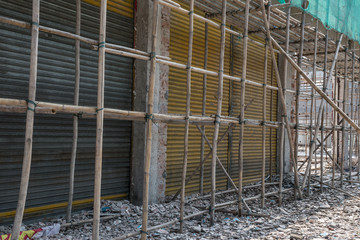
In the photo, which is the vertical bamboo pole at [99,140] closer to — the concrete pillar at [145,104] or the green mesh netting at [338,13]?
the concrete pillar at [145,104]

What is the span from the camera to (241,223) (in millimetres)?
6402

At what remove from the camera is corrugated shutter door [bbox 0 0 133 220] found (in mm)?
5318

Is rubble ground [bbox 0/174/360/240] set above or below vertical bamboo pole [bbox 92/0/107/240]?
below

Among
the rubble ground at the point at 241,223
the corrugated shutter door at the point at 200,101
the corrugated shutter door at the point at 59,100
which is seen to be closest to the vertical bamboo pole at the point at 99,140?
the rubble ground at the point at 241,223

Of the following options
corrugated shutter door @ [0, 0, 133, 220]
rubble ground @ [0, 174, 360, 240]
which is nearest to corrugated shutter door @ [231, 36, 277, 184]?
rubble ground @ [0, 174, 360, 240]

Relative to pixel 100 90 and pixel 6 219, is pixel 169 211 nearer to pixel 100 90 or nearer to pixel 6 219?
pixel 6 219

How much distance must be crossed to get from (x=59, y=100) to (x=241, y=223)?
13.8 ft

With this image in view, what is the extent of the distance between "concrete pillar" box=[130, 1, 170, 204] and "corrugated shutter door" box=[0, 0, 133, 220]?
0.60 feet

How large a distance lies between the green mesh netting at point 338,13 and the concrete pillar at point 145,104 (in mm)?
3483

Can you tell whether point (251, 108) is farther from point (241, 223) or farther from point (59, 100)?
point (59, 100)

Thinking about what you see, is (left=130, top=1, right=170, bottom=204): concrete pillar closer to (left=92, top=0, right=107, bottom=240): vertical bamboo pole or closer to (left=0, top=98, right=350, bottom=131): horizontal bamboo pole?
(left=0, top=98, right=350, bottom=131): horizontal bamboo pole

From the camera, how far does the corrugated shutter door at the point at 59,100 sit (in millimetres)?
5318

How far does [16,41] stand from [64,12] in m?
1.10

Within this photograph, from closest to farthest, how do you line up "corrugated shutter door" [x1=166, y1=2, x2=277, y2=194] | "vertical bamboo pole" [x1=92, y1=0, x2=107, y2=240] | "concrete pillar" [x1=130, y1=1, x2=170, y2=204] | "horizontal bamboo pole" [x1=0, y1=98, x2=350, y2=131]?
"horizontal bamboo pole" [x1=0, y1=98, x2=350, y2=131] < "vertical bamboo pole" [x1=92, y1=0, x2=107, y2=240] < "concrete pillar" [x1=130, y1=1, x2=170, y2=204] < "corrugated shutter door" [x1=166, y1=2, x2=277, y2=194]
